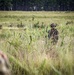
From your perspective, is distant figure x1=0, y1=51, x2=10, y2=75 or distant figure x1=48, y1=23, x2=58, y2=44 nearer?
distant figure x1=0, y1=51, x2=10, y2=75

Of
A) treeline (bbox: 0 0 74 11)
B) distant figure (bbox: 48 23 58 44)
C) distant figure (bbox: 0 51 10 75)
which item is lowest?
treeline (bbox: 0 0 74 11)

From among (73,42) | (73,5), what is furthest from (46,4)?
(73,42)

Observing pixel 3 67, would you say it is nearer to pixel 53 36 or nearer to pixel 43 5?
pixel 53 36

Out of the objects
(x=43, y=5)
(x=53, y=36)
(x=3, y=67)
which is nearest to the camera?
(x=3, y=67)

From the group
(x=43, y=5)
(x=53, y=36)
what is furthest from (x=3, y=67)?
(x=43, y=5)

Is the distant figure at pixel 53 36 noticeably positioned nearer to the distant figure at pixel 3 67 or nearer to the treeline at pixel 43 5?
the distant figure at pixel 3 67

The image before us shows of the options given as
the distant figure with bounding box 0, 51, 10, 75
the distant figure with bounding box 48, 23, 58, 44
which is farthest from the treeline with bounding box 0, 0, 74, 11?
the distant figure with bounding box 0, 51, 10, 75

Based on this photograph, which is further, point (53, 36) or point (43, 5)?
point (43, 5)

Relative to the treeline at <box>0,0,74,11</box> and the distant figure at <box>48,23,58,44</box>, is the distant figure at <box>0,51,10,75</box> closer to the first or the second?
the distant figure at <box>48,23,58,44</box>

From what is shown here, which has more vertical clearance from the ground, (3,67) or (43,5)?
(3,67)

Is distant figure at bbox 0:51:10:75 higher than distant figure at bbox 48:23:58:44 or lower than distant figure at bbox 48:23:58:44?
higher

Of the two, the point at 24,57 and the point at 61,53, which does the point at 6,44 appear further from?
the point at 61,53

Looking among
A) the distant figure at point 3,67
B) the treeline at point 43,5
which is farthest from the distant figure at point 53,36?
the treeline at point 43,5

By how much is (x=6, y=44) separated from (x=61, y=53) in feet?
4.60
